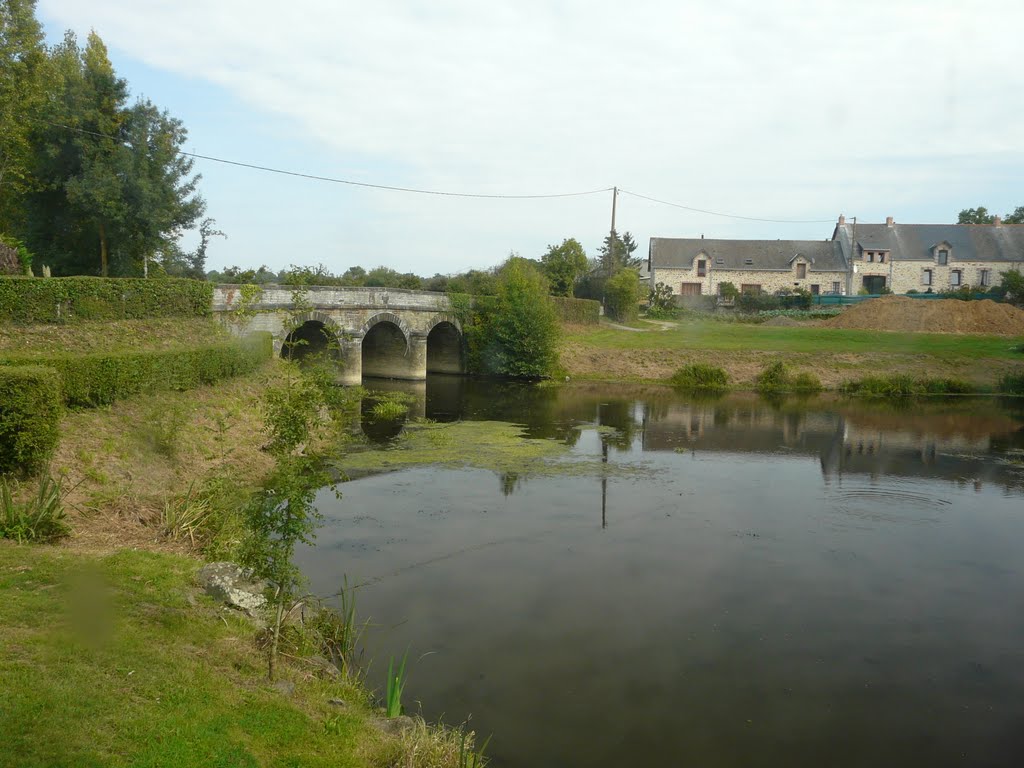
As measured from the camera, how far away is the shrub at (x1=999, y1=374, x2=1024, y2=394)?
1461 inches

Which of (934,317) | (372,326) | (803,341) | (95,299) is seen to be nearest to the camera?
(95,299)

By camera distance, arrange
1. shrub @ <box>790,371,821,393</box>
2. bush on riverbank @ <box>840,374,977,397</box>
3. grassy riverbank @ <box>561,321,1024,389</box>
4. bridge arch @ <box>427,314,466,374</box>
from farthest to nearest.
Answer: bridge arch @ <box>427,314,466,374</box>
grassy riverbank @ <box>561,321,1024,389</box>
shrub @ <box>790,371,821,393</box>
bush on riverbank @ <box>840,374,977,397</box>

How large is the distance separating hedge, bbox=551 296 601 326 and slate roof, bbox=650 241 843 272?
1613cm

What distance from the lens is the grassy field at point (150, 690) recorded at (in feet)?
19.9

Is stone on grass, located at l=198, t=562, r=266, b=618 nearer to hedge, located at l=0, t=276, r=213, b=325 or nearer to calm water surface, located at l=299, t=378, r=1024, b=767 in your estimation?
calm water surface, located at l=299, t=378, r=1024, b=767

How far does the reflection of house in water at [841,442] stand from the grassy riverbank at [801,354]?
28.5 feet

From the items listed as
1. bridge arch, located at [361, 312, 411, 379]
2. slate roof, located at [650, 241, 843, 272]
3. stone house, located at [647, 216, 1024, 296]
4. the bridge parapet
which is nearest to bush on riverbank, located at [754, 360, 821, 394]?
the bridge parapet

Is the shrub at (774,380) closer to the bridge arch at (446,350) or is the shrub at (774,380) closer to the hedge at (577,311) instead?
the hedge at (577,311)

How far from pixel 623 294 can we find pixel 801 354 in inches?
608

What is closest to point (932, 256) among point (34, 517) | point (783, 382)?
point (783, 382)

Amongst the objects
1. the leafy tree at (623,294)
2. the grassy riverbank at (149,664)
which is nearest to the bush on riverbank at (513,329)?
the leafy tree at (623,294)

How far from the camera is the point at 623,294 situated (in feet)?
178

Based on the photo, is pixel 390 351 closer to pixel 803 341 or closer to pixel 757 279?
pixel 803 341

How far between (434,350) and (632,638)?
36831 mm
